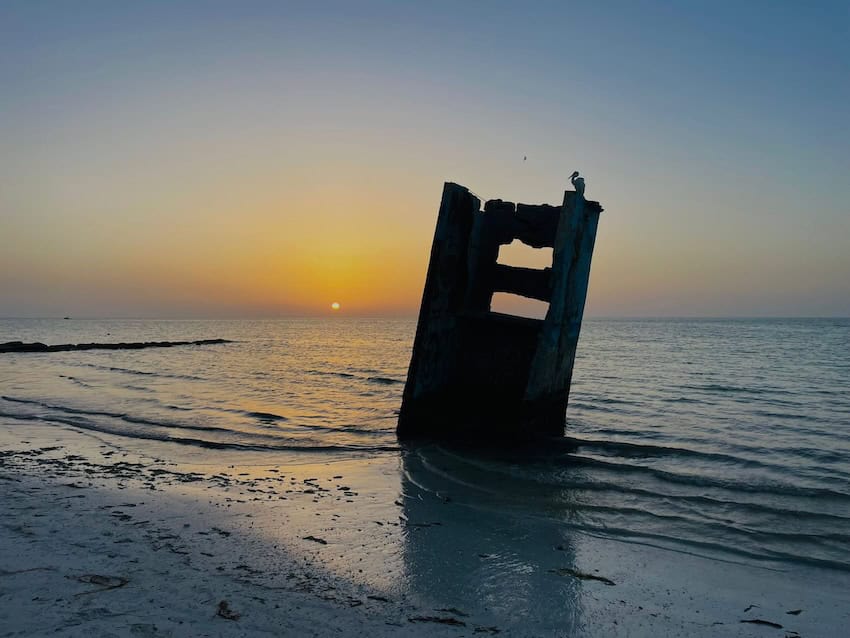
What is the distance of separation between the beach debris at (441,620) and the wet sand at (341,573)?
0.05 feet

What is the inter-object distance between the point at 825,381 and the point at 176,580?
20566 millimetres

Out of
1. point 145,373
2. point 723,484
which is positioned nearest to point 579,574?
point 723,484

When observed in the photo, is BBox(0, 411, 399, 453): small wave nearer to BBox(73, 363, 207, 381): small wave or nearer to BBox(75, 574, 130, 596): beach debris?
BBox(75, 574, 130, 596): beach debris

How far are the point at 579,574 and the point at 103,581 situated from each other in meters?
2.96

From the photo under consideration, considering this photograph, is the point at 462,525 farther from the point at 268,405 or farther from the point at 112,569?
the point at 268,405

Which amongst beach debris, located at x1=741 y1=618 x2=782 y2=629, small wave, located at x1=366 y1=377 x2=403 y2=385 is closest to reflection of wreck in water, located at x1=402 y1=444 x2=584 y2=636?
beach debris, located at x1=741 y1=618 x2=782 y2=629

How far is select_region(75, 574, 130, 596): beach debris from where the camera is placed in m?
3.32

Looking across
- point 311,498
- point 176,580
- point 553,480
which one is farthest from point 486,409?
point 176,580

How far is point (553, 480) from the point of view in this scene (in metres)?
6.85

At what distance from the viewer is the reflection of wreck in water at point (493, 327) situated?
8.06 meters

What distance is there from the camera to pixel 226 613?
10.1ft

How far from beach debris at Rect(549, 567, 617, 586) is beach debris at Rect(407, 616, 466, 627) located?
107 centimetres

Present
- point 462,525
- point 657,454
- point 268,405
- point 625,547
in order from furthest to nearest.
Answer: point 268,405 → point 657,454 → point 462,525 → point 625,547

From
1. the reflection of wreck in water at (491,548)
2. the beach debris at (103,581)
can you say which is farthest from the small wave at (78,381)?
the beach debris at (103,581)
